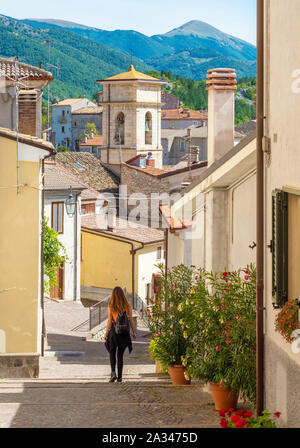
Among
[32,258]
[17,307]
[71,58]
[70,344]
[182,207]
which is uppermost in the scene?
[71,58]

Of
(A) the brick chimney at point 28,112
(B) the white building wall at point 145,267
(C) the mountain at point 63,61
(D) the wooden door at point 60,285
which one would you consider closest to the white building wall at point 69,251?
(D) the wooden door at point 60,285

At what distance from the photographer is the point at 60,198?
31.7 m

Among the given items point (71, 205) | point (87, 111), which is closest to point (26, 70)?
point (71, 205)

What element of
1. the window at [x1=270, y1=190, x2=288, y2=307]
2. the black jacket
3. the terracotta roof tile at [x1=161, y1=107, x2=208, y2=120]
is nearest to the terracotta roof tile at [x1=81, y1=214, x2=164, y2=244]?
the black jacket

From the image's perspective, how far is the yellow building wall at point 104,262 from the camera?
116 ft

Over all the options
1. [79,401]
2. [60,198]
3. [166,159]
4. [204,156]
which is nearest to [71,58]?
[166,159]

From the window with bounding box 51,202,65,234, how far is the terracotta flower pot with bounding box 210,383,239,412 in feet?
82.9

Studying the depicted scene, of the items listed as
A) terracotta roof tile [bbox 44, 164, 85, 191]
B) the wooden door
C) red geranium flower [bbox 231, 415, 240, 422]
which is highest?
terracotta roof tile [bbox 44, 164, 85, 191]

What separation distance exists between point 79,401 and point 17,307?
7.97 meters

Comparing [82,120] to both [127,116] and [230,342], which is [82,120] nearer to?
[127,116]

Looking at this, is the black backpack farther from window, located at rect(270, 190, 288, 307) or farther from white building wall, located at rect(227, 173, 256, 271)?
window, located at rect(270, 190, 288, 307)

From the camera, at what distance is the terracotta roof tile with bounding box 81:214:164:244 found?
3566 cm

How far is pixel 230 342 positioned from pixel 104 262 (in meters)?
30.0
